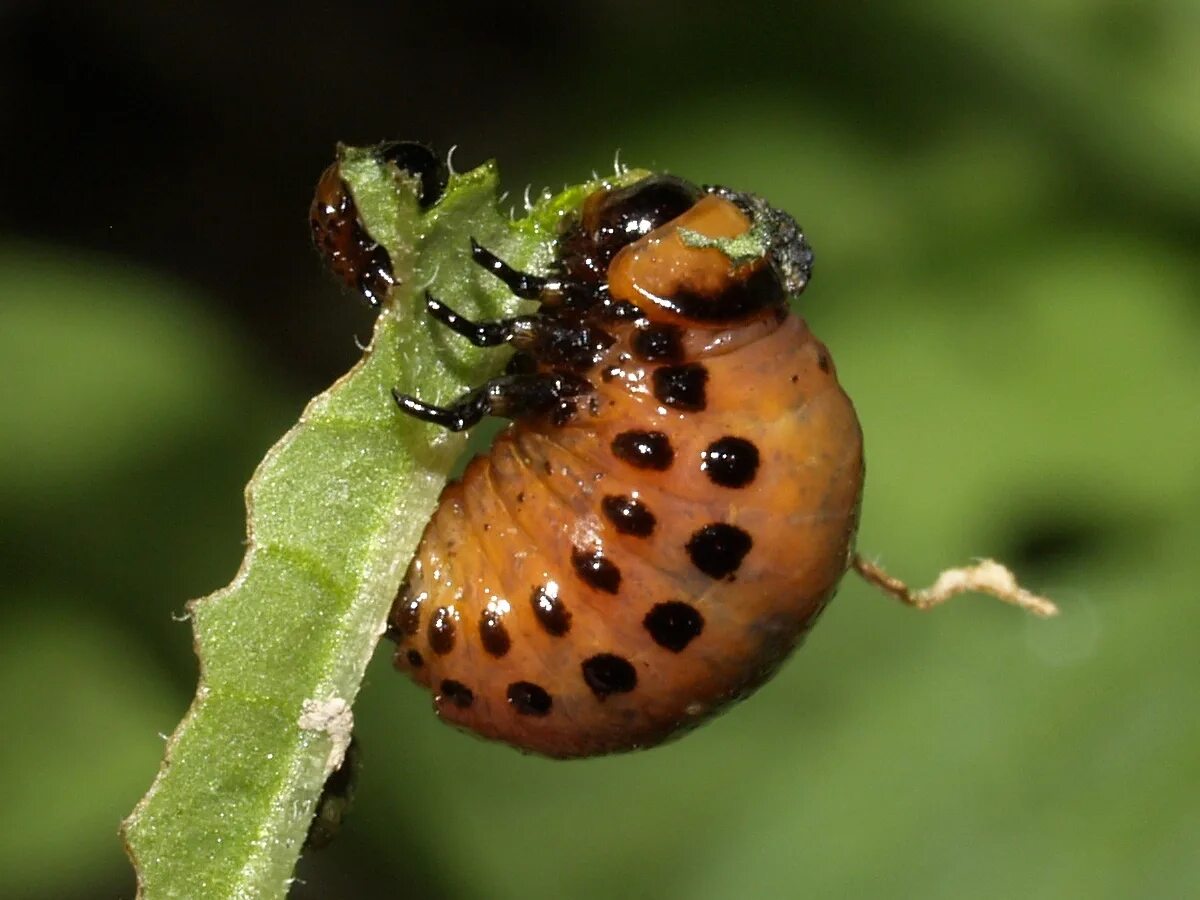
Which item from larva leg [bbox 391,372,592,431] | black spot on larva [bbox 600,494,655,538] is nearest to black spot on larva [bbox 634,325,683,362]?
larva leg [bbox 391,372,592,431]

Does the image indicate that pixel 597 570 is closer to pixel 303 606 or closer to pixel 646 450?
pixel 646 450

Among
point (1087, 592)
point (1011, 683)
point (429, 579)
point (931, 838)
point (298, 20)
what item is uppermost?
point (298, 20)

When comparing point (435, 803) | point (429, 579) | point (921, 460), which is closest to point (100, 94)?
point (435, 803)

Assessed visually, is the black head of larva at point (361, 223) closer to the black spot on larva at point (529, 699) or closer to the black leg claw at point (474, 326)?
the black leg claw at point (474, 326)

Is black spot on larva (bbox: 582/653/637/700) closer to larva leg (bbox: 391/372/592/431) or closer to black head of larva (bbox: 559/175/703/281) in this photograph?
larva leg (bbox: 391/372/592/431)

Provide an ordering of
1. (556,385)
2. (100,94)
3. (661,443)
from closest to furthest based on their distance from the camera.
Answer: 1. (661,443)
2. (556,385)
3. (100,94)

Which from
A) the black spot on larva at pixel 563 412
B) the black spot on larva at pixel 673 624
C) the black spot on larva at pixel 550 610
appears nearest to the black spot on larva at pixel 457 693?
the black spot on larva at pixel 550 610

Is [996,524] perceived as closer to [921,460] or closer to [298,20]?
[921,460]
